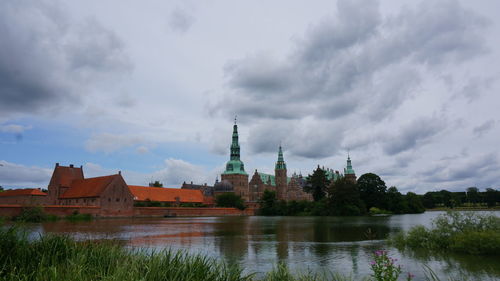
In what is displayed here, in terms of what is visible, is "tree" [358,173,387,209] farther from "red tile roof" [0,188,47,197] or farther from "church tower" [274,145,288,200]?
"red tile roof" [0,188,47,197]

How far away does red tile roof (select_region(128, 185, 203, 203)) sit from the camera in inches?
3504

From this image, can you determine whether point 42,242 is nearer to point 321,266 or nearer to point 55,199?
point 321,266

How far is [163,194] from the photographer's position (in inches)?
3679

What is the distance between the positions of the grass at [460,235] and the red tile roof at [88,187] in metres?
56.1

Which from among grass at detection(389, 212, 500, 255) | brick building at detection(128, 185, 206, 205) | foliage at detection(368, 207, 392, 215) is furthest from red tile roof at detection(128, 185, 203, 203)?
grass at detection(389, 212, 500, 255)

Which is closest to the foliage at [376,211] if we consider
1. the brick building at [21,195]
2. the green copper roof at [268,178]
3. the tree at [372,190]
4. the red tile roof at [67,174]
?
the tree at [372,190]

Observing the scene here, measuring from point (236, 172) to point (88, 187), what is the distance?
190ft

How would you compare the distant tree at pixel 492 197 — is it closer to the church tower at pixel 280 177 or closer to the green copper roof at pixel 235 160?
the church tower at pixel 280 177

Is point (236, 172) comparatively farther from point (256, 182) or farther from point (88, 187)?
point (88, 187)

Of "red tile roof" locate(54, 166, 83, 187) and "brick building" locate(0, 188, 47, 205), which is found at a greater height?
"red tile roof" locate(54, 166, 83, 187)

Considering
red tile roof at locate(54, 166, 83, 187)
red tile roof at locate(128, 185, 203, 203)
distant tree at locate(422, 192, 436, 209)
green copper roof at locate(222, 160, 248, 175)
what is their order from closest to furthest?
red tile roof at locate(54, 166, 83, 187) < red tile roof at locate(128, 185, 203, 203) < green copper roof at locate(222, 160, 248, 175) < distant tree at locate(422, 192, 436, 209)

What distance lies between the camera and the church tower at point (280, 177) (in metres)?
130

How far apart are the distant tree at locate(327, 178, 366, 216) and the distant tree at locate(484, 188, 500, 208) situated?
75.4 m

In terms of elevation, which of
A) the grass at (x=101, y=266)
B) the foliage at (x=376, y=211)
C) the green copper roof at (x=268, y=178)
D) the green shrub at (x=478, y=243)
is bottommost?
the green shrub at (x=478, y=243)
